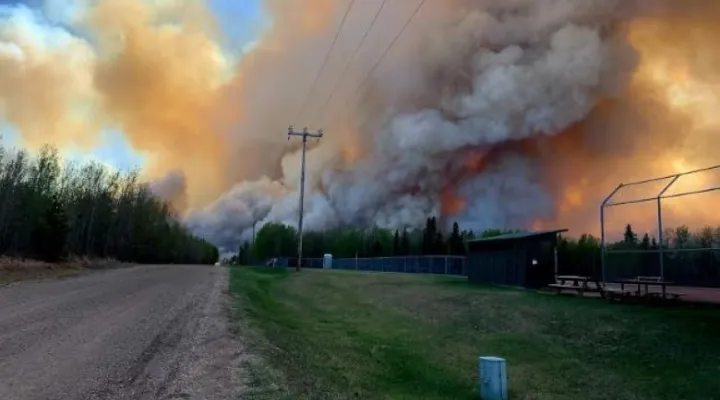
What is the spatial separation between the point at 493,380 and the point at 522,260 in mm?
17227

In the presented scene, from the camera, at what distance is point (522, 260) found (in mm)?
25188

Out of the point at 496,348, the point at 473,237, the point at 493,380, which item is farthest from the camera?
the point at 473,237

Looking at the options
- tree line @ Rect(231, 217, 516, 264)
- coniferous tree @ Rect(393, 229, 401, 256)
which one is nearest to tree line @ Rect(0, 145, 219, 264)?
tree line @ Rect(231, 217, 516, 264)

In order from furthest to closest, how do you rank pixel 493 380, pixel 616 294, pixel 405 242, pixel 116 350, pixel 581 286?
1. pixel 405 242
2. pixel 581 286
3. pixel 616 294
4. pixel 116 350
5. pixel 493 380

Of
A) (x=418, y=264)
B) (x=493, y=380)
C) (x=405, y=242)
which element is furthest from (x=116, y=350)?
(x=405, y=242)

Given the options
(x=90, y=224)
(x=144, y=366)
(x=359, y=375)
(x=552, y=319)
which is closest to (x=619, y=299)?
(x=552, y=319)

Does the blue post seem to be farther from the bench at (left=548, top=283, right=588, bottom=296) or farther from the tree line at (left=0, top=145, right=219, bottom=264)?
the tree line at (left=0, top=145, right=219, bottom=264)

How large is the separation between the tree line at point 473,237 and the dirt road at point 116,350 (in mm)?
13579

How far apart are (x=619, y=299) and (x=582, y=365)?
7894mm

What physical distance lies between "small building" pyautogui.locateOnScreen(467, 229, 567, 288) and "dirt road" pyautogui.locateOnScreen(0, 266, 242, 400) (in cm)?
1300

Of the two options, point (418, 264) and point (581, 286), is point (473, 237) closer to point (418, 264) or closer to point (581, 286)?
point (418, 264)

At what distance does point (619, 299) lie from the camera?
58.1 feet

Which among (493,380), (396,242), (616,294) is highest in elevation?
(396,242)

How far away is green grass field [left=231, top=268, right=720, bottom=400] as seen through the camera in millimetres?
9125
